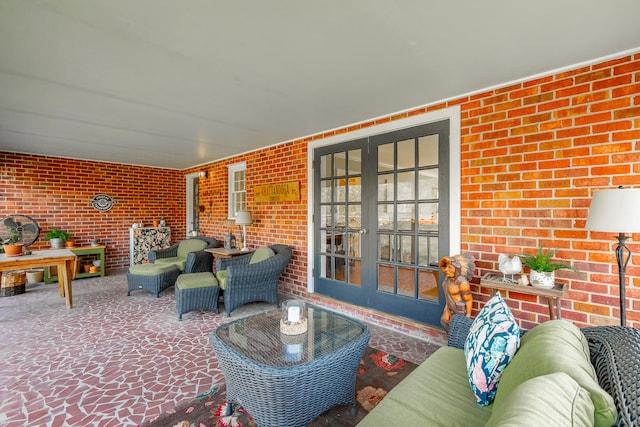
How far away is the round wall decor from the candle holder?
19.4ft

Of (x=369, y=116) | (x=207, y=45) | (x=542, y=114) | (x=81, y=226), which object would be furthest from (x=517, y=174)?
(x=81, y=226)

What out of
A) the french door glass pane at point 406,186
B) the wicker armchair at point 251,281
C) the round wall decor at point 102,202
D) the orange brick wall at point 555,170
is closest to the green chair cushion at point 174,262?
the wicker armchair at point 251,281

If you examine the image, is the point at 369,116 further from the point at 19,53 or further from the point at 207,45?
the point at 19,53

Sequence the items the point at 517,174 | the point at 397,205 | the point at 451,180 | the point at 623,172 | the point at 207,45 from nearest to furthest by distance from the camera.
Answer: the point at 207,45 → the point at 623,172 → the point at 517,174 → the point at 451,180 → the point at 397,205

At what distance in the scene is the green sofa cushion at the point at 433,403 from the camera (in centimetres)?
119

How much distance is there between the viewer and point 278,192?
4.59 metres

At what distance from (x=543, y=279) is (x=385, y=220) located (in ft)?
5.22

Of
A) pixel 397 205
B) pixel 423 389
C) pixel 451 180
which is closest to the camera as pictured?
pixel 423 389

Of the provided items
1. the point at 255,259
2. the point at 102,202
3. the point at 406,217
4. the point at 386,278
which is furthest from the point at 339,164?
the point at 102,202

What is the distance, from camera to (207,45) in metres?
1.87

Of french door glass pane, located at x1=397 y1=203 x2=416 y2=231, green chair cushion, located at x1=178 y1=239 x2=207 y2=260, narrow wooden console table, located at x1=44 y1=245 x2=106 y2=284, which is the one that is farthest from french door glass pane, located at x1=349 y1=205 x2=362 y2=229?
narrow wooden console table, located at x1=44 y1=245 x2=106 y2=284

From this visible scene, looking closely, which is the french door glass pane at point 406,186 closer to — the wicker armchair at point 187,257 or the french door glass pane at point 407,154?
the french door glass pane at point 407,154

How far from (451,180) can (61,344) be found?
13.6 feet

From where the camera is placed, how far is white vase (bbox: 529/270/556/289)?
2.09 metres
